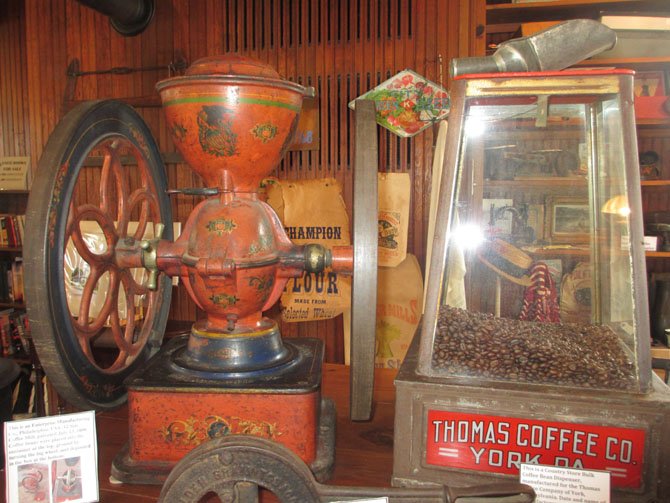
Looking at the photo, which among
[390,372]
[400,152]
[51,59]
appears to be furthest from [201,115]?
[51,59]

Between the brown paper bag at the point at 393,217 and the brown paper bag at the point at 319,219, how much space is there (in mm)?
192

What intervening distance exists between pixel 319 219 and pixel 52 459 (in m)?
1.92

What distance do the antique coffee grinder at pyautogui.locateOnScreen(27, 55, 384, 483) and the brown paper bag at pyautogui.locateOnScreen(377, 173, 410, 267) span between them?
58.6 inches

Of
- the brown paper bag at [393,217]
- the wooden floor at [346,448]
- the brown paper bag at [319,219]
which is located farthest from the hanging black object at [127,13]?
the wooden floor at [346,448]

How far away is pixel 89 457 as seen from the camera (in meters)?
0.96

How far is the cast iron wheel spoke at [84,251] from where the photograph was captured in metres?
0.96

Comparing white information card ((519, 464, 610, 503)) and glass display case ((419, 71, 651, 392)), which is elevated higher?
glass display case ((419, 71, 651, 392))

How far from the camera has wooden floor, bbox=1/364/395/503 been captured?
1076 mm

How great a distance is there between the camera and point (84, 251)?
44.5 inches

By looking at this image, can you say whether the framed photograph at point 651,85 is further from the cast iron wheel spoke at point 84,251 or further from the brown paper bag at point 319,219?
the cast iron wheel spoke at point 84,251

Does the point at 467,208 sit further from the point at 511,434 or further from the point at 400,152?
the point at 400,152

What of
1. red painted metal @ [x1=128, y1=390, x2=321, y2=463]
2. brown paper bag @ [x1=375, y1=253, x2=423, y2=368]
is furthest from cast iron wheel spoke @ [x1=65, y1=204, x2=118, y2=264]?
brown paper bag @ [x1=375, y1=253, x2=423, y2=368]

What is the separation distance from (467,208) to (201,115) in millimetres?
576

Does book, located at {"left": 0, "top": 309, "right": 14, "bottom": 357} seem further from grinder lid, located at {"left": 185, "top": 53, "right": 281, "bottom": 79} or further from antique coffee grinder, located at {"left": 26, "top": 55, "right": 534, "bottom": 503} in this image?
grinder lid, located at {"left": 185, "top": 53, "right": 281, "bottom": 79}
